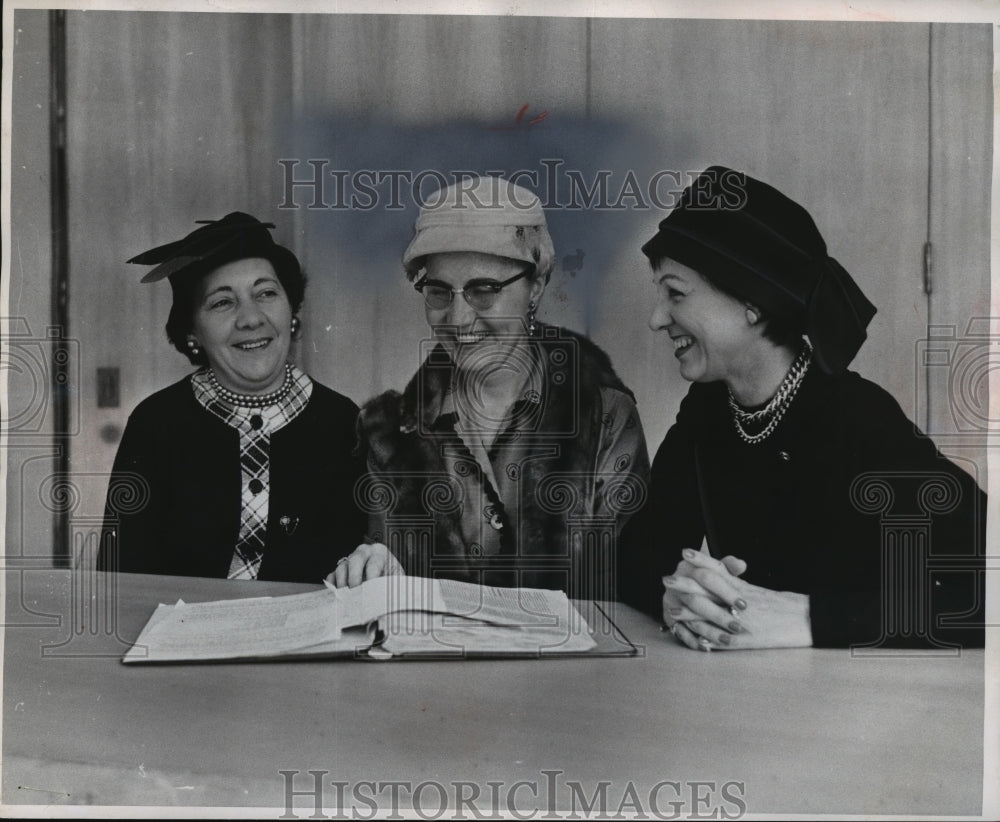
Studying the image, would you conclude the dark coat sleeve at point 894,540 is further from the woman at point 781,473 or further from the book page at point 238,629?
the book page at point 238,629

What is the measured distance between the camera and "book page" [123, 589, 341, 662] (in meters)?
2.31

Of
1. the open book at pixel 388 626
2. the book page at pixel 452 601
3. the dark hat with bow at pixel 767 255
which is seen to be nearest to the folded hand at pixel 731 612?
the open book at pixel 388 626

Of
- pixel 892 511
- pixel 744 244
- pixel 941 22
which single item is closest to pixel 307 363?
pixel 744 244

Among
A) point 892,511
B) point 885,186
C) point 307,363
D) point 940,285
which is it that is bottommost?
point 892,511

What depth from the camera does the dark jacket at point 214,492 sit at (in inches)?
95.4

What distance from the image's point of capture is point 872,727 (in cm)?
238

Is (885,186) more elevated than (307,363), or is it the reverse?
(885,186)

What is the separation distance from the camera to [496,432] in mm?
2434

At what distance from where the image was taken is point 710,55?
2.41m

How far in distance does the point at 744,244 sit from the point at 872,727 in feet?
3.77

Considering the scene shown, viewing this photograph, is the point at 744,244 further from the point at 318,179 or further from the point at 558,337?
the point at 318,179

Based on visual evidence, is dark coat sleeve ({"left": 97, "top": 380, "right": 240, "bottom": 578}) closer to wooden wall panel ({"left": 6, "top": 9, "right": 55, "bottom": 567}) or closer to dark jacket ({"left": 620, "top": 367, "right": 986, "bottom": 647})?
wooden wall panel ({"left": 6, "top": 9, "right": 55, "bottom": 567})

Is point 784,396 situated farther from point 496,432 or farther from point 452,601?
point 452,601

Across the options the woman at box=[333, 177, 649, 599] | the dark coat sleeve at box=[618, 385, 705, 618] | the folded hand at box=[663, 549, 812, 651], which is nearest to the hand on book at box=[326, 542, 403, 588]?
the woman at box=[333, 177, 649, 599]
